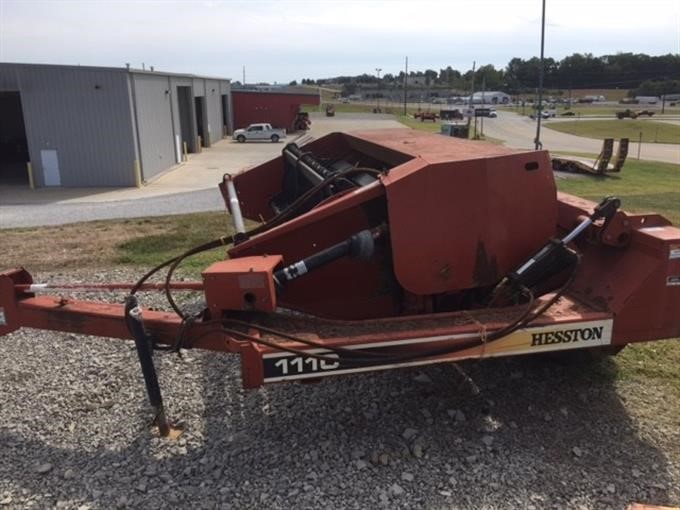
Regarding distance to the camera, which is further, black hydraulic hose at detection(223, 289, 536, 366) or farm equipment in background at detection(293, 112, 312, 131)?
farm equipment in background at detection(293, 112, 312, 131)

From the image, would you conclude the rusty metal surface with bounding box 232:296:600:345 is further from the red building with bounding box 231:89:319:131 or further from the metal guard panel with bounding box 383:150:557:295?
the red building with bounding box 231:89:319:131

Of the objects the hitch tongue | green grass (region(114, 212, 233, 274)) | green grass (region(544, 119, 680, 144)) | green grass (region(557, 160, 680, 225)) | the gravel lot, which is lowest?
green grass (region(544, 119, 680, 144))

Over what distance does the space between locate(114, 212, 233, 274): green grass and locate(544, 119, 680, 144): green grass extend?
39576 millimetres

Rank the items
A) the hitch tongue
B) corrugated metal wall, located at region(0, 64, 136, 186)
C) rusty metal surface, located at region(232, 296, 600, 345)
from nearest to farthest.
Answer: rusty metal surface, located at region(232, 296, 600, 345), the hitch tongue, corrugated metal wall, located at region(0, 64, 136, 186)

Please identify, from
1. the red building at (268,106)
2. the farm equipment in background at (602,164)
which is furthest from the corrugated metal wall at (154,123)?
the red building at (268,106)

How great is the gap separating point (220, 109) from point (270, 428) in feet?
130

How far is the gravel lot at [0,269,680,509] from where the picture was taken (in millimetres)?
3395

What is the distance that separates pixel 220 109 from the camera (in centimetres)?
4144

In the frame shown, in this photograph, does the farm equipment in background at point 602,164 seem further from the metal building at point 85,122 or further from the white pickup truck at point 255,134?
the white pickup truck at point 255,134

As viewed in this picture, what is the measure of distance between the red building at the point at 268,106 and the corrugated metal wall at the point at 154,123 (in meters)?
20.3

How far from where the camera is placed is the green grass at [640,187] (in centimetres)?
1349

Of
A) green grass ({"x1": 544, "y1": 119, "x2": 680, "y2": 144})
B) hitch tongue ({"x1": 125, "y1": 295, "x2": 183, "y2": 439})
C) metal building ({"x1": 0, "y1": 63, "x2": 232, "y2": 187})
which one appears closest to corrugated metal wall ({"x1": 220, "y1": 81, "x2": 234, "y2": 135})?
metal building ({"x1": 0, "y1": 63, "x2": 232, "y2": 187})

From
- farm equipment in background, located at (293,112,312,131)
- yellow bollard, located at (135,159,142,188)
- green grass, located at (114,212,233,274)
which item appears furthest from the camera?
farm equipment in background, located at (293,112,312,131)

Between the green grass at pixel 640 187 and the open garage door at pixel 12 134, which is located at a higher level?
the open garage door at pixel 12 134
